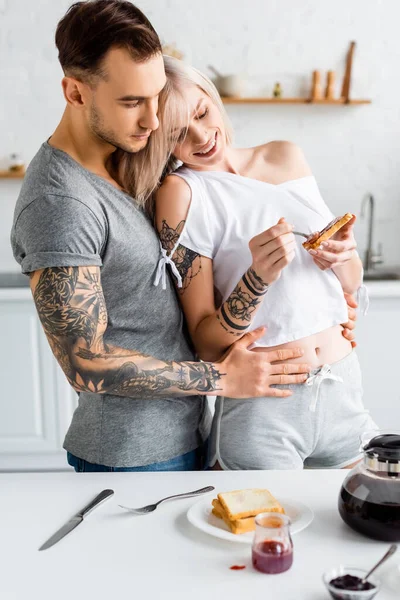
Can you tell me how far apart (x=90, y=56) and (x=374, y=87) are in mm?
2806

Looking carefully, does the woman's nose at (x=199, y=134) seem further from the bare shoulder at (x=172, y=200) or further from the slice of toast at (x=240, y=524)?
the slice of toast at (x=240, y=524)

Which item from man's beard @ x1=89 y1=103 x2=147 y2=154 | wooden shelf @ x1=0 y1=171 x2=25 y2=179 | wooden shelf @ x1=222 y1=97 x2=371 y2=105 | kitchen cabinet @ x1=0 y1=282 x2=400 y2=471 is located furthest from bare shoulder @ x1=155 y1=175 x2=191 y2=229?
wooden shelf @ x1=0 y1=171 x2=25 y2=179

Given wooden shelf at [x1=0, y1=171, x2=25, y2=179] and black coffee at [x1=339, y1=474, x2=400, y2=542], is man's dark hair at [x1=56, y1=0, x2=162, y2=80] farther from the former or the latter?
wooden shelf at [x1=0, y1=171, x2=25, y2=179]

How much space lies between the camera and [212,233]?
5.44 ft

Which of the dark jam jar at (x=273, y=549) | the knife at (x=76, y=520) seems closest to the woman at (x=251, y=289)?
the knife at (x=76, y=520)

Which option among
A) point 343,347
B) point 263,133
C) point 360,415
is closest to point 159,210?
point 343,347

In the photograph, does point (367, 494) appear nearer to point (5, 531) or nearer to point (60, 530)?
point (60, 530)

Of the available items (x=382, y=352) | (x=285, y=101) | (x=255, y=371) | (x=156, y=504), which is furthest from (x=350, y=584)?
(x=285, y=101)

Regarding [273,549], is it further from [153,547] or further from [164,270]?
[164,270]

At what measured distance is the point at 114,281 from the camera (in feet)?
5.08

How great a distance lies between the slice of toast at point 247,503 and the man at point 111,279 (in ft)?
1.18

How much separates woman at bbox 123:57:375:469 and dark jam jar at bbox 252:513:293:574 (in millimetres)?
547

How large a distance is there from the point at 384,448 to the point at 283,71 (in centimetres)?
308

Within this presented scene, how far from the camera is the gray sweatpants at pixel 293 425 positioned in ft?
5.25
